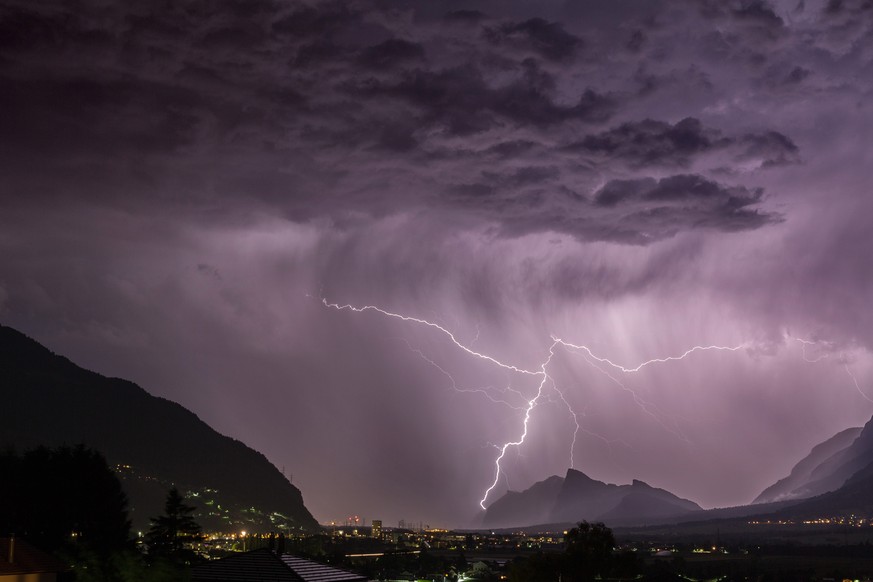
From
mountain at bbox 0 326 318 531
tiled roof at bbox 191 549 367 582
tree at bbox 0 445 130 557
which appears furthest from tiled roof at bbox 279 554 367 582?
mountain at bbox 0 326 318 531

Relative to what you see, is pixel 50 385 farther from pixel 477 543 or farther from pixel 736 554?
pixel 736 554

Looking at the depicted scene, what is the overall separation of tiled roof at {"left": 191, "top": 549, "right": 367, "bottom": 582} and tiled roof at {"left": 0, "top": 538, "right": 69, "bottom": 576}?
10433mm

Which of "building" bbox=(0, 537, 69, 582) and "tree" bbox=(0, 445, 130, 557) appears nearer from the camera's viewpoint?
"building" bbox=(0, 537, 69, 582)

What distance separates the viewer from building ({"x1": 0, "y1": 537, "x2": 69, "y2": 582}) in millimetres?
34594

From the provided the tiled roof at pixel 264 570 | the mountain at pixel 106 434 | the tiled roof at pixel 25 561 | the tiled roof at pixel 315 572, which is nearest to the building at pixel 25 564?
the tiled roof at pixel 25 561

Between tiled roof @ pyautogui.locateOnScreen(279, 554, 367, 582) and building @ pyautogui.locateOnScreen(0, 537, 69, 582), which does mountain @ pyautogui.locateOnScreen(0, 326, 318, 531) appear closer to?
building @ pyautogui.locateOnScreen(0, 537, 69, 582)

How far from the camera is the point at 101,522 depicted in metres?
50.8

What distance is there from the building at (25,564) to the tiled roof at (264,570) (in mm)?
10344

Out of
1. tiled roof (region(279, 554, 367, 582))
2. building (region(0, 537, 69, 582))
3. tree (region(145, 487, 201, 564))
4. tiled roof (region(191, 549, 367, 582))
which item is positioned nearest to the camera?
tiled roof (region(191, 549, 367, 582))

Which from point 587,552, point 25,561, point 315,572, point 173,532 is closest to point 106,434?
point 587,552

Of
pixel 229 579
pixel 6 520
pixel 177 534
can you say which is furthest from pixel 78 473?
pixel 229 579

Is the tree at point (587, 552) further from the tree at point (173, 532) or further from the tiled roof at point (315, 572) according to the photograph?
the tiled roof at point (315, 572)

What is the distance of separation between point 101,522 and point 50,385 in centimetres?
14675

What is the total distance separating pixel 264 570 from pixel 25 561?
14551 millimetres
